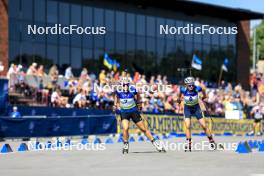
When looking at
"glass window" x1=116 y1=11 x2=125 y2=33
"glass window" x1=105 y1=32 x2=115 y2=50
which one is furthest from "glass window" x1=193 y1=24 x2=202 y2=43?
"glass window" x1=105 y1=32 x2=115 y2=50

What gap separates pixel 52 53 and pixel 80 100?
917 cm

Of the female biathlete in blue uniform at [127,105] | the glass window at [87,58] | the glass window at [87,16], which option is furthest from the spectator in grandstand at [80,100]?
the female biathlete in blue uniform at [127,105]

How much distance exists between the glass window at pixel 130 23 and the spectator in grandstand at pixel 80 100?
15912mm

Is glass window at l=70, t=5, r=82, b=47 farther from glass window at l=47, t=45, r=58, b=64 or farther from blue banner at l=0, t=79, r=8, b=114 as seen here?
blue banner at l=0, t=79, r=8, b=114

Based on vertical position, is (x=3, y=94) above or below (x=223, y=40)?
below

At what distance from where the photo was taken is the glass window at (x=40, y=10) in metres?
39.8

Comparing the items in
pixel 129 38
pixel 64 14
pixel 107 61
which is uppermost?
pixel 64 14

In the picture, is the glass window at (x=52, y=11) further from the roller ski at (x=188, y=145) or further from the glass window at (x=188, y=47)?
the roller ski at (x=188, y=145)

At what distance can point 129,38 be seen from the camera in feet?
158

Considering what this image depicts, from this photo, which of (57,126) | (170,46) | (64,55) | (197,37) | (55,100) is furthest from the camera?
(197,37)

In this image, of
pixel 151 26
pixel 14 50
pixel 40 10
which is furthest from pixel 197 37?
pixel 14 50

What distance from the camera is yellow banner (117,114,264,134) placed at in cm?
3372

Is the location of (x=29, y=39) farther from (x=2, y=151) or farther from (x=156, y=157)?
(x=156, y=157)

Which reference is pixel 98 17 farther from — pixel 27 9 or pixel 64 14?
pixel 27 9
